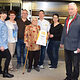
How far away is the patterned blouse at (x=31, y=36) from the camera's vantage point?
407 cm

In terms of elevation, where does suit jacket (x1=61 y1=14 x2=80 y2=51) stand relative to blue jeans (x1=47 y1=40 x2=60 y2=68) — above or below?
above

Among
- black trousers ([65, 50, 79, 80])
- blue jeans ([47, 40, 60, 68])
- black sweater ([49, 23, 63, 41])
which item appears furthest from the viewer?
blue jeans ([47, 40, 60, 68])

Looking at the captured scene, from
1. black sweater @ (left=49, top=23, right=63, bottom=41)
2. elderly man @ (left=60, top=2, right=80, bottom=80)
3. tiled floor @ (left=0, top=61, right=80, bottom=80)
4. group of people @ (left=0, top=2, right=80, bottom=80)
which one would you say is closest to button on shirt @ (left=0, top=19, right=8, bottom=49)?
group of people @ (left=0, top=2, right=80, bottom=80)

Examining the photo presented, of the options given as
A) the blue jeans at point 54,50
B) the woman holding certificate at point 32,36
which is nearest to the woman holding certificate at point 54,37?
the blue jeans at point 54,50

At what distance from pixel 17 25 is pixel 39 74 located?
1466mm

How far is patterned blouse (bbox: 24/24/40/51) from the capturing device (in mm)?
4070

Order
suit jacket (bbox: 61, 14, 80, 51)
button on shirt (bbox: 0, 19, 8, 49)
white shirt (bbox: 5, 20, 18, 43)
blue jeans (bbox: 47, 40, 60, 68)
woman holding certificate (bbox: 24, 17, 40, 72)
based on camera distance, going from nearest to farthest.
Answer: suit jacket (bbox: 61, 14, 80, 51)
button on shirt (bbox: 0, 19, 8, 49)
white shirt (bbox: 5, 20, 18, 43)
woman holding certificate (bbox: 24, 17, 40, 72)
blue jeans (bbox: 47, 40, 60, 68)

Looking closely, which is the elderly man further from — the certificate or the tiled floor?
the certificate

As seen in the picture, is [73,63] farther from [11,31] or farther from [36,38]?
[11,31]

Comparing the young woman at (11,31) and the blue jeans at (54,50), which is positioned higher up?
the young woman at (11,31)

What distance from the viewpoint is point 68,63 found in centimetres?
338

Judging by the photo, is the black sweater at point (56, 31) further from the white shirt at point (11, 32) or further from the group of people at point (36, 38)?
the white shirt at point (11, 32)

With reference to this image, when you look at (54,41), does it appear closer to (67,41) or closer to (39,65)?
(39,65)

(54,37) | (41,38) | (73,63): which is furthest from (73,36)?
(54,37)
